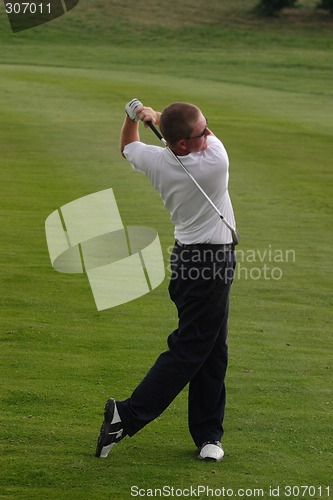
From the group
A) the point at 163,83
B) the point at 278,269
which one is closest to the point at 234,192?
the point at 278,269

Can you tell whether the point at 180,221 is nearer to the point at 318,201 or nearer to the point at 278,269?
the point at 278,269

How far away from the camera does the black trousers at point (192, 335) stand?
551cm

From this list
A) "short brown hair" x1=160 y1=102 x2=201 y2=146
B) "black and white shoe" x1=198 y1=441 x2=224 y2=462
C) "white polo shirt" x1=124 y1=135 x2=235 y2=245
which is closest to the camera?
"short brown hair" x1=160 y1=102 x2=201 y2=146

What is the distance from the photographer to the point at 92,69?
32844 millimetres

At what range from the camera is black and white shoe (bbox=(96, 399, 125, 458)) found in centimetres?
550

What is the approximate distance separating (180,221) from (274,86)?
83.9 ft

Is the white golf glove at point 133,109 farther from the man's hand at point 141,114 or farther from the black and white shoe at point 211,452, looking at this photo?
the black and white shoe at point 211,452

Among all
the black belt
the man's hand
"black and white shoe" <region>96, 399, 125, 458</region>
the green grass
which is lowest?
the green grass

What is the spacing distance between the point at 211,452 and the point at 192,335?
25.3 inches

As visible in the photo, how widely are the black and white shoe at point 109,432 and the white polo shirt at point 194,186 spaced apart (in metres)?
1.00

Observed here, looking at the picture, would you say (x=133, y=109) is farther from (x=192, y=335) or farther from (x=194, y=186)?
(x=192, y=335)

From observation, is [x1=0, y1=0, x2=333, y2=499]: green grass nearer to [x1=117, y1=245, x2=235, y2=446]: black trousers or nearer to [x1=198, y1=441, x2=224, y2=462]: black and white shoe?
[x1=198, y1=441, x2=224, y2=462]: black and white shoe

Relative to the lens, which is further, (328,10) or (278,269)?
(328,10)

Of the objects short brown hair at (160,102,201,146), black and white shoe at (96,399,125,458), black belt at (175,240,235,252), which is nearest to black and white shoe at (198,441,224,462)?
black and white shoe at (96,399,125,458)
